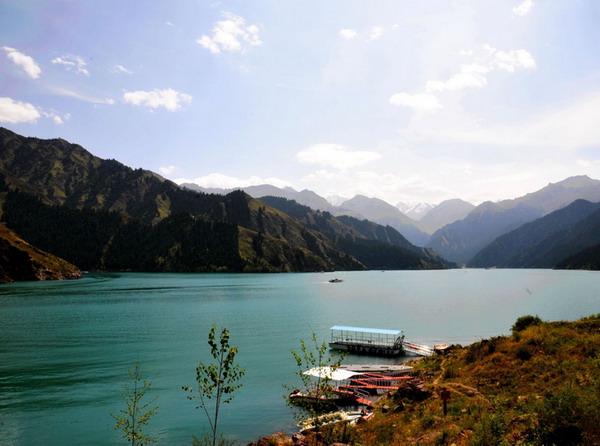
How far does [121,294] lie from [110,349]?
117 meters

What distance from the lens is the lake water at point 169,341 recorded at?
44406 millimetres

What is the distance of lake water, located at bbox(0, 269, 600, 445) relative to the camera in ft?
146

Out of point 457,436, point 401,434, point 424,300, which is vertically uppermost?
point 457,436

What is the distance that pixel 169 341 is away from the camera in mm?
88938

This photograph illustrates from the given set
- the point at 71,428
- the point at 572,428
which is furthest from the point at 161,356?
the point at 572,428

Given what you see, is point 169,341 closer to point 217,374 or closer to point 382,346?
point 382,346

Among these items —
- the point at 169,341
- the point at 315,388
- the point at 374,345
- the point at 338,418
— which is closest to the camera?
the point at 338,418

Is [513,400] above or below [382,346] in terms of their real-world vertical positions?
above

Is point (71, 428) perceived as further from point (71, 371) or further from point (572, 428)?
point (572, 428)

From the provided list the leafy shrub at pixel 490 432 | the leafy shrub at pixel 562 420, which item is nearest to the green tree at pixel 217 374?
the leafy shrub at pixel 490 432

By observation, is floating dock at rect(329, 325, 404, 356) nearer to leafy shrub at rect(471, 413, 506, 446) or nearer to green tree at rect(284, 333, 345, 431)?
green tree at rect(284, 333, 345, 431)

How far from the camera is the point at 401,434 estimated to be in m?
29.5

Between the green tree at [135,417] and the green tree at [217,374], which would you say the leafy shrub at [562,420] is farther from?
the green tree at [135,417]

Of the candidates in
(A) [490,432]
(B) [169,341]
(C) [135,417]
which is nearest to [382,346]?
(B) [169,341]
